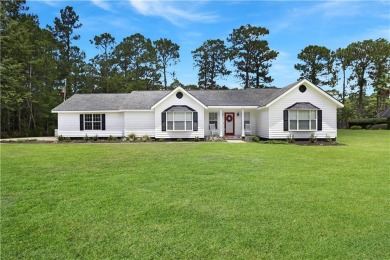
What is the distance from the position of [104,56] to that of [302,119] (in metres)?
34.1

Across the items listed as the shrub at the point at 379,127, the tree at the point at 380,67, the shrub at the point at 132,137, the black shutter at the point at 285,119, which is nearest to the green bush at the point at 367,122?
the shrub at the point at 379,127

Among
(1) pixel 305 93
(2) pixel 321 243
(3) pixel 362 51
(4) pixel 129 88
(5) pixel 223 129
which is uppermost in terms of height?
(3) pixel 362 51

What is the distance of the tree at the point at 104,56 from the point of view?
143ft

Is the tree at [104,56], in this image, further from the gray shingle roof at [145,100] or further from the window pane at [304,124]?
the window pane at [304,124]

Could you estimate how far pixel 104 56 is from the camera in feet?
147

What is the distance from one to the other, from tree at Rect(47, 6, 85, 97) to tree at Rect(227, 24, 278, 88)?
23839 mm

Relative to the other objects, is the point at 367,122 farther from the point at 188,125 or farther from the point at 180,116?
the point at 180,116

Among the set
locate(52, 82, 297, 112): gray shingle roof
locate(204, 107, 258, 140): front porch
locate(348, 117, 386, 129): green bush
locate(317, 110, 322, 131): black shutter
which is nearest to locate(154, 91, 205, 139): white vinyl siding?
locate(52, 82, 297, 112): gray shingle roof

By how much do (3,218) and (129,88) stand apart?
37.0 metres

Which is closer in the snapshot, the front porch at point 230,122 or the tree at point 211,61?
the front porch at point 230,122

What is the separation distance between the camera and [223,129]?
946 inches

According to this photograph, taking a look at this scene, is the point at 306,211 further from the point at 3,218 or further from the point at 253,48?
the point at 253,48

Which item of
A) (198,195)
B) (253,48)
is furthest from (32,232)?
(253,48)

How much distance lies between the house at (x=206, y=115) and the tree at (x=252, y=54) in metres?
20.3
